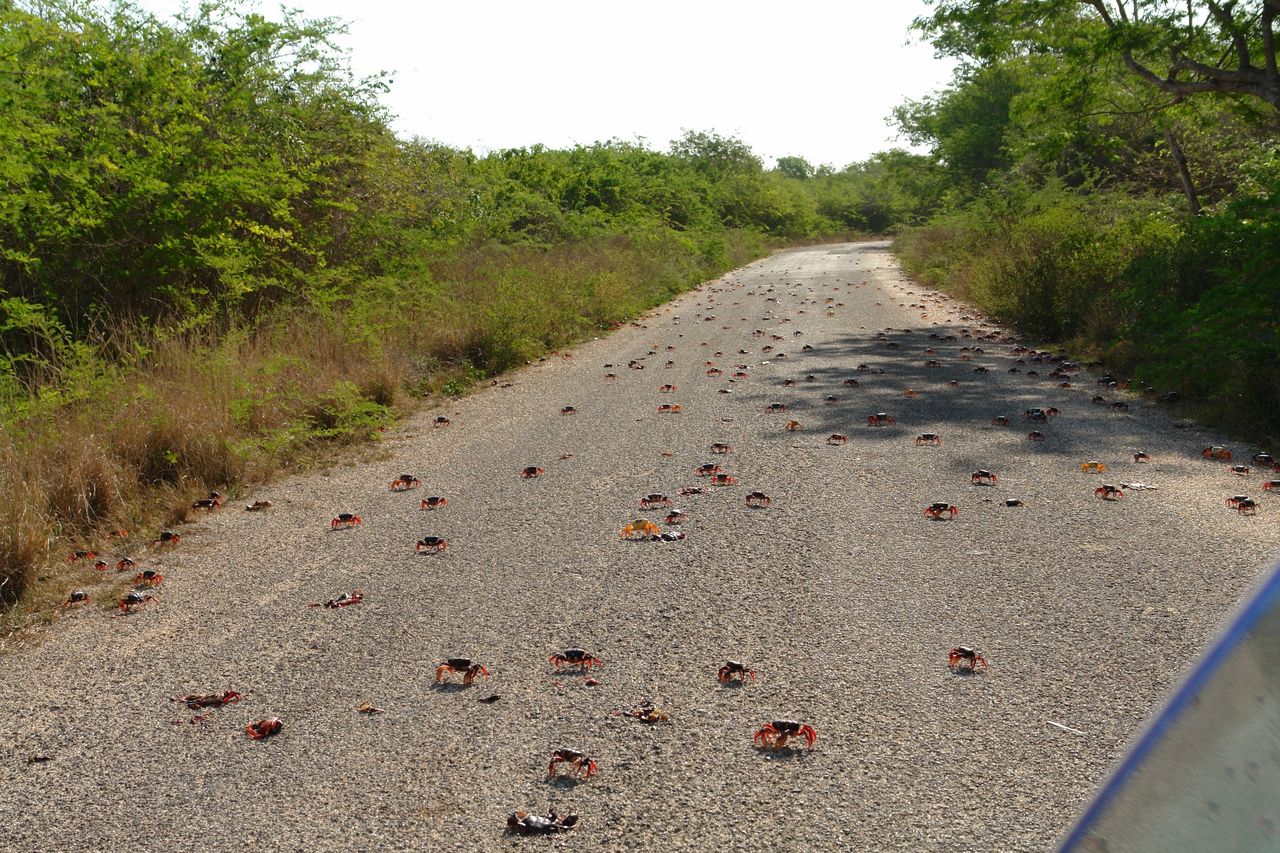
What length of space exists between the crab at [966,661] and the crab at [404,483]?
14.7 ft

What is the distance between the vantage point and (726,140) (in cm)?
6988

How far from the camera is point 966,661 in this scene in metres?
3.79

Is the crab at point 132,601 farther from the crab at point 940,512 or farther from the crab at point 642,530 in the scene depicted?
the crab at point 940,512

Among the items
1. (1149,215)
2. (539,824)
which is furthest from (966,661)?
(1149,215)

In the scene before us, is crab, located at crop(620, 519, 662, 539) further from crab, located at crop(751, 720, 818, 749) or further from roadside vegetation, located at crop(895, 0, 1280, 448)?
roadside vegetation, located at crop(895, 0, 1280, 448)

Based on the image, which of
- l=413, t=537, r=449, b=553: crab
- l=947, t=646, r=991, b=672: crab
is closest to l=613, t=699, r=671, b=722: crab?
l=947, t=646, r=991, b=672: crab

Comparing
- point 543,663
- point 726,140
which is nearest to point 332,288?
point 543,663

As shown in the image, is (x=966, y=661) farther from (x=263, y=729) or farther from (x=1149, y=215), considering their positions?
(x=1149, y=215)

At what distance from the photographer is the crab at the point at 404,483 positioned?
7266 mm

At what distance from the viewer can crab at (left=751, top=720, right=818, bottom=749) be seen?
3.27 meters

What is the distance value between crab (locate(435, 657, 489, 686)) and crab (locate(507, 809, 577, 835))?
1.01m

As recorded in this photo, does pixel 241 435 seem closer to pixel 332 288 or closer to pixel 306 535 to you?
pixel 306 535

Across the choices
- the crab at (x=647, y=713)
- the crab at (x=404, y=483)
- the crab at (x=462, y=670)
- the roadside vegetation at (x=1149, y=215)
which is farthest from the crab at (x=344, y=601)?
the roadside vegetation at (x=1149, y=215)

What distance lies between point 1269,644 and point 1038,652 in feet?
10.3
